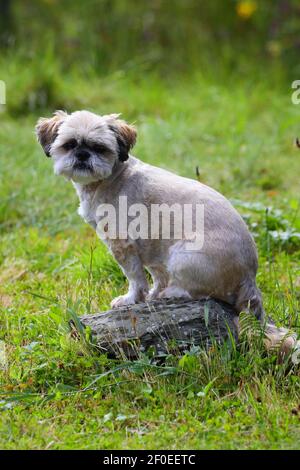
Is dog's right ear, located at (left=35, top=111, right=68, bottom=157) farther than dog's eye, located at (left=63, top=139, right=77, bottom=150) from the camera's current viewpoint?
Yes

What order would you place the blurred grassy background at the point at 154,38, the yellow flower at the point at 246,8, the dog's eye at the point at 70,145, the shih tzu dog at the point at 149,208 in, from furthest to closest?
the yellow flower at the point at 246,8, the blurred grassy background at the point at 154,38, the dog's eye at the point at 70,145, the shih tzu dog at the point at 149,208

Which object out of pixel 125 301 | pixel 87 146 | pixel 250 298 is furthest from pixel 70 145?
pixel 250 298

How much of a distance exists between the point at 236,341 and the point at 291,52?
8.34m

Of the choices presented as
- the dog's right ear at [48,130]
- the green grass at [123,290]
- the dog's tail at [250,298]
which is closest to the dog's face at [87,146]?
the dog's right ear at [48,130]

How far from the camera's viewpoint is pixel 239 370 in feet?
14.3

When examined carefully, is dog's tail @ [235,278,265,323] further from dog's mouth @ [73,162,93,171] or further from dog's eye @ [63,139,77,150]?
dog's eye @ [63,139,77,150]

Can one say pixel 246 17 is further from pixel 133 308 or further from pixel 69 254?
pixel 133 308

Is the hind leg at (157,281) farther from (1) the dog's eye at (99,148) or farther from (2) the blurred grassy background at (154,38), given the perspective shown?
(2) the blurred grassy background at (154,38)

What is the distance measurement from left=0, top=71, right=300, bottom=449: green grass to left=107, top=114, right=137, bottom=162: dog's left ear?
0.73 m

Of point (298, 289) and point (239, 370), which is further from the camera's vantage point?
point (298, 289)

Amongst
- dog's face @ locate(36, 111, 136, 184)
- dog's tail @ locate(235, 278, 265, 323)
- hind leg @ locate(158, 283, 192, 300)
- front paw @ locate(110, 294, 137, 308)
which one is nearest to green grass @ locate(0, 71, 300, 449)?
front paw @ locate(110, 294, 137, 308)

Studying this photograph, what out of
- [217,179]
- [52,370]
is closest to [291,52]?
[217,179]

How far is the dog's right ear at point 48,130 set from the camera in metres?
4.86

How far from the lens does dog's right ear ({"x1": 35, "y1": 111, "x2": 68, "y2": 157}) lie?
486 centimetres
